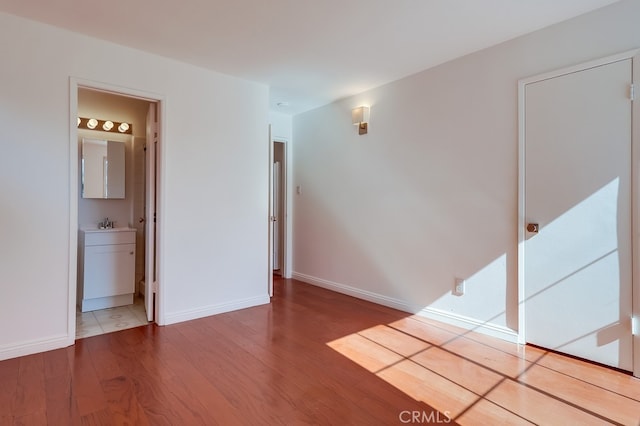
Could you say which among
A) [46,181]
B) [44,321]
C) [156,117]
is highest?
[156,117]

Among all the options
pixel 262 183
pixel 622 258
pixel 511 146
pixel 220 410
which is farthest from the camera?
pixel 262 183

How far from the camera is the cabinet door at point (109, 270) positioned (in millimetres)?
3572

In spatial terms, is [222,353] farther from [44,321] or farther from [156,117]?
[156,117]

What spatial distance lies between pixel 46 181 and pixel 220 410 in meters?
2.14

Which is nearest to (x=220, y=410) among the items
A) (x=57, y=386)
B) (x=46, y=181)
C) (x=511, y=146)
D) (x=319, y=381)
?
(x=319, y=381)

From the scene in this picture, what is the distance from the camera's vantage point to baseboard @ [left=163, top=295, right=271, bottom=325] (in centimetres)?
329

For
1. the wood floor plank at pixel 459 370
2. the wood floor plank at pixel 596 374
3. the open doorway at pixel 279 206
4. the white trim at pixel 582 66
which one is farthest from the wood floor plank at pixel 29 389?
the white trim at pixel 582 66

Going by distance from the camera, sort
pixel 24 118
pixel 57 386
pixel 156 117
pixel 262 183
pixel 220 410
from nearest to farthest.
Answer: pixel 220 410
pixel 57 386
pixel 24 118
pixel 156 117
pixel 262 183

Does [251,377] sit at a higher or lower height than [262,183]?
lower

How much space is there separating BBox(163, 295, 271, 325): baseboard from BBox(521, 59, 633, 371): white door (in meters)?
2.58

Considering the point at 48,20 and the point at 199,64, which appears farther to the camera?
the point at 199,64

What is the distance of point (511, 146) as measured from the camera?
284 centimetres

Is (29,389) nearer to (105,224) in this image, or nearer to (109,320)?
(109,320)

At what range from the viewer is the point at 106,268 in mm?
3662
